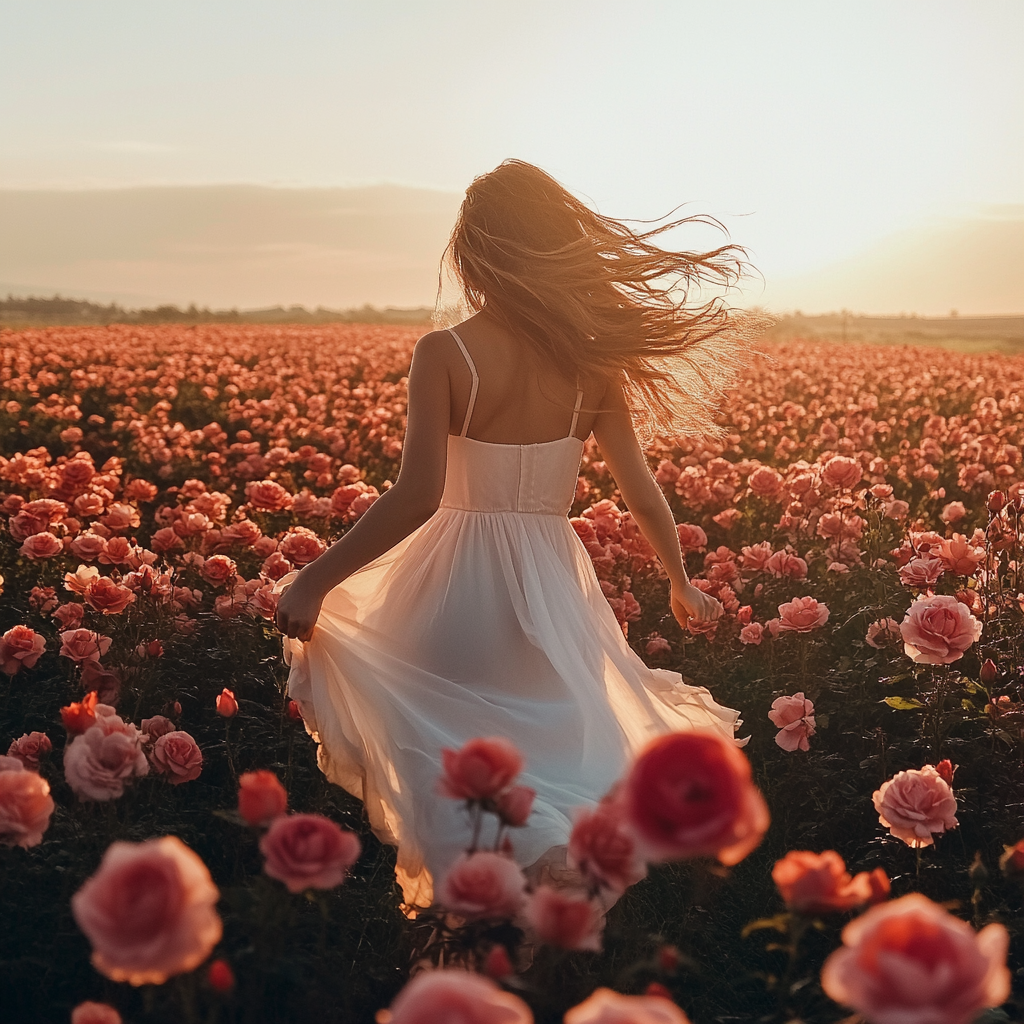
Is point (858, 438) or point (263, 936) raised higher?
point (858, 438)

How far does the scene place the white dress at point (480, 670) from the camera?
108 inches

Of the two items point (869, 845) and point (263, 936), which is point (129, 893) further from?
point (869, 845)

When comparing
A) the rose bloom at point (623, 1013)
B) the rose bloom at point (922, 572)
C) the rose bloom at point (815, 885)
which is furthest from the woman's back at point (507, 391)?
the rose bloom at point (623, 1013)

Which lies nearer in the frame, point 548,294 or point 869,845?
point 548,294

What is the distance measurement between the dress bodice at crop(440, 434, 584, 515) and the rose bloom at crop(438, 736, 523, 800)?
169 cm

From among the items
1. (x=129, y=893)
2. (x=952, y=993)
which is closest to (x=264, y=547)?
(x=129, y=893)

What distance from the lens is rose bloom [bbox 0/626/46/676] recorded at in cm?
352

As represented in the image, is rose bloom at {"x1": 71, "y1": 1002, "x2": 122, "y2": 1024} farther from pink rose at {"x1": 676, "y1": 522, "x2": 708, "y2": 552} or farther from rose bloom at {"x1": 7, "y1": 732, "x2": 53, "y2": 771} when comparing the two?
pink rose at {"x1": 676, "y1": 522, "x2": 708, "y2": 552}

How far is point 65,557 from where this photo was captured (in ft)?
18.9

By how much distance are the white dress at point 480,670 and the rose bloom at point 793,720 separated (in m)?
0.17

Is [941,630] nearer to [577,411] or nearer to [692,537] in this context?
[577,411]

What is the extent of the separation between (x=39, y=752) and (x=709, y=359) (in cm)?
225

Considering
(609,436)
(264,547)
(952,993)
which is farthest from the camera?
(264,547)

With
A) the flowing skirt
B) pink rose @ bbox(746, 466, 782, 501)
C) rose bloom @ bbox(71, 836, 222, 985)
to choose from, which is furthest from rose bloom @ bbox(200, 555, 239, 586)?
rose bloom @ bbox(71, 836, 222, 985)
